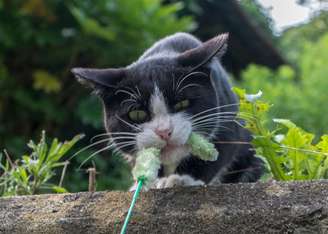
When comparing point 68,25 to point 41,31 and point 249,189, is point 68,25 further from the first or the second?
point 249,189

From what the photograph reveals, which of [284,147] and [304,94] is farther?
[304,94]

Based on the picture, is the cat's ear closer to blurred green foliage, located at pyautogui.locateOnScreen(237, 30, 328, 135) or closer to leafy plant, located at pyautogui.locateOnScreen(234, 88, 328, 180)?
leafy plant, located at pyautogui.locateOnScreen(234, 88, 328, 180)

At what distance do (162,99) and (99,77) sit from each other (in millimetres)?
212

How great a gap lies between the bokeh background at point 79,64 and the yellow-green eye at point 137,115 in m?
1.94

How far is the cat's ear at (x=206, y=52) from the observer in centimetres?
172

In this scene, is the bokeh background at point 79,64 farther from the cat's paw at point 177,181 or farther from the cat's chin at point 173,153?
the cat's chin at point 173,153

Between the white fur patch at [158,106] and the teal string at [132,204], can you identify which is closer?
the teal string at [132,204]

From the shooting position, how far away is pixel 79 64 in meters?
4.16

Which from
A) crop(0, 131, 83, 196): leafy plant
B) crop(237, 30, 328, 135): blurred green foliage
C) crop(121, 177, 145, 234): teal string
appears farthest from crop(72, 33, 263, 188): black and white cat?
crop(237, 30, 328, 135): blurred green foliage

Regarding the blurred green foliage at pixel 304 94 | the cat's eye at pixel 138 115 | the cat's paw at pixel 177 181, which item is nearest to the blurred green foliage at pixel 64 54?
the blurred green foliage at pixel 304 94

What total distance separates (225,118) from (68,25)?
2.36m

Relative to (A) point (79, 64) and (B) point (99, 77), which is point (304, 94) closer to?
(A) point (79, 64)

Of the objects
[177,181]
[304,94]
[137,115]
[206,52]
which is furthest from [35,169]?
[304,94]

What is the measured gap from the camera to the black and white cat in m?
1.70
